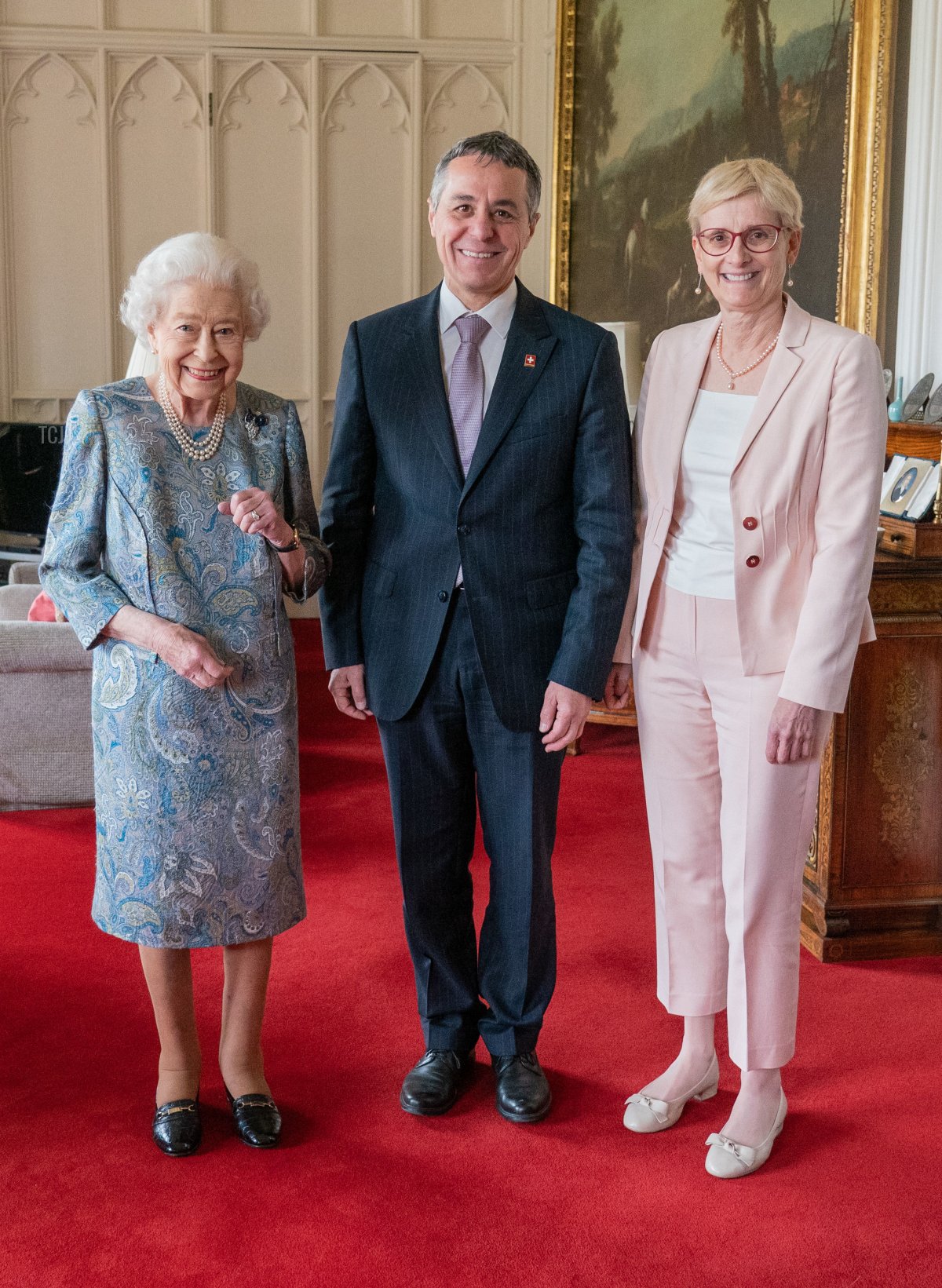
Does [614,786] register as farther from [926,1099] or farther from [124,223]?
[124,223]

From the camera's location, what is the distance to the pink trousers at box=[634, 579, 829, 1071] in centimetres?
257

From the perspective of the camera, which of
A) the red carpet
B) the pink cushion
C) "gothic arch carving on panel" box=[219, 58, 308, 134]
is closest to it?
the red carpet

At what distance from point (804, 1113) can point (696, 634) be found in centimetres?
118

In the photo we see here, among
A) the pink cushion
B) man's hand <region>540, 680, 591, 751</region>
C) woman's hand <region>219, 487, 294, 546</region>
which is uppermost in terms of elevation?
woman's hand <region>219, 487, 294, 546</region>

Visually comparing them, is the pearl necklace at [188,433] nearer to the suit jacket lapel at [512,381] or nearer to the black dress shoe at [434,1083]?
the suit jacket lapel at [512,381]

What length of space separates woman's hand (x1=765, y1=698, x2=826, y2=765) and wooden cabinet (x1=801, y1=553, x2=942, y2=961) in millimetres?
1229

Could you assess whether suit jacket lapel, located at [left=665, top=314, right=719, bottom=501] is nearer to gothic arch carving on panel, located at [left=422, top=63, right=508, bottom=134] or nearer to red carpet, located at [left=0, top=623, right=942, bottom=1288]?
red carpet, located at [left=0, top=623, right=942, bottom=1288]

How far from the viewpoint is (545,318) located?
2637 millimetres

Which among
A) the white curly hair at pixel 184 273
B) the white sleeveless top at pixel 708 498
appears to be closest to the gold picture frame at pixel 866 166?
the white sleeveless top at pixel 708 498

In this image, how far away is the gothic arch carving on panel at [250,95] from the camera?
8.52 m

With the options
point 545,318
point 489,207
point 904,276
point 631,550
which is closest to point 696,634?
point 631,550

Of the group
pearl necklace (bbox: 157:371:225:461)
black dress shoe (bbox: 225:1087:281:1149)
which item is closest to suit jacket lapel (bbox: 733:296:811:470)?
pearl necklace (bbox: 157:371:225:461)

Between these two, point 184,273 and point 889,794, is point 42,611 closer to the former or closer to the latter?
point 184,273

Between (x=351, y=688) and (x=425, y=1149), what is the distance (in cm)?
99
